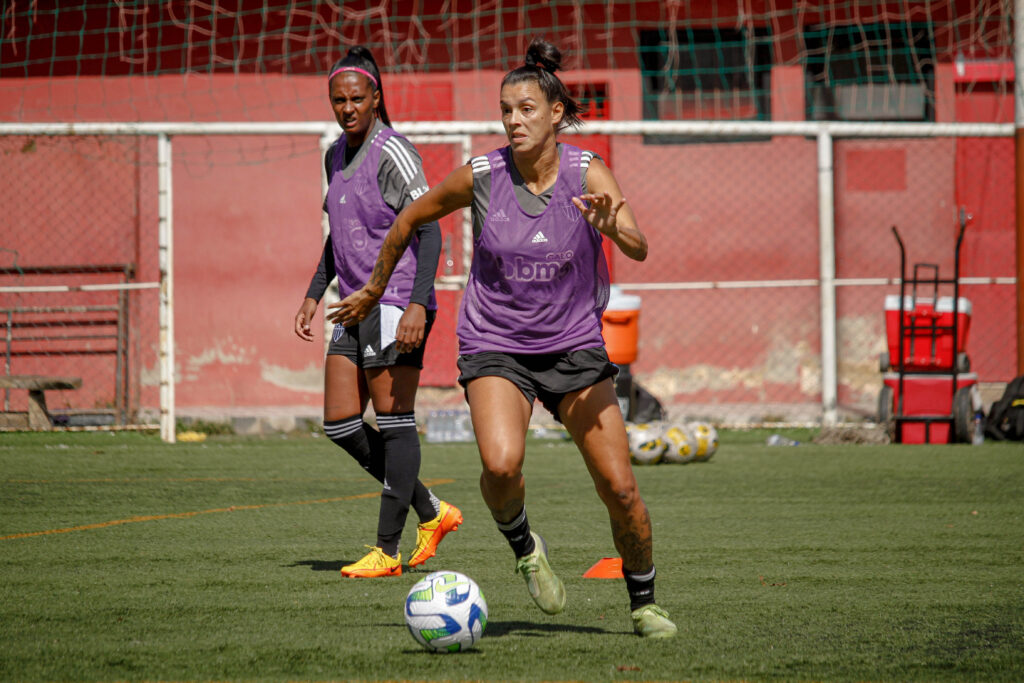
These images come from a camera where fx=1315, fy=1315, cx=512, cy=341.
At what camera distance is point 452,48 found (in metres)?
14.7

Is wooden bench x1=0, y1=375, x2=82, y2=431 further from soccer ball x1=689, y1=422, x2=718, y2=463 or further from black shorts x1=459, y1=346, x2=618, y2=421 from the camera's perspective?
black shorts x1=459, y1=346, x2=618, y2=421

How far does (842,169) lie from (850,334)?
1.86m

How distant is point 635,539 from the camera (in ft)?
14.0

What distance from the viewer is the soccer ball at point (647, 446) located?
9734mm

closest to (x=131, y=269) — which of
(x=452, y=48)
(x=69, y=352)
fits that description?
(x=69, y=352)

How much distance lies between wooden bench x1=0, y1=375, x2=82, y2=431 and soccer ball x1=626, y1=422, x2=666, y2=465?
5.87 meters

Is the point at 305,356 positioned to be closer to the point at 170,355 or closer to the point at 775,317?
the point at 170,355

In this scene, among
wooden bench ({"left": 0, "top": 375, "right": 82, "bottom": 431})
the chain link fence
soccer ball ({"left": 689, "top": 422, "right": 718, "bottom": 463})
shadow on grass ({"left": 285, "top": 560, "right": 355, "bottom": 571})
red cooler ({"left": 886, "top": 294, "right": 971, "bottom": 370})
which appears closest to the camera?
shadow on grass ({"left": 285, "top": 560, "right": 355, "bottom": 571})

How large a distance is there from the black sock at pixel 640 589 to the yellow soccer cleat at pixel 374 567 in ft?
4.70

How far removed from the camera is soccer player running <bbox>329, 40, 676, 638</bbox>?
4.28m

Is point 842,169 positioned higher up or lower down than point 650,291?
higher up

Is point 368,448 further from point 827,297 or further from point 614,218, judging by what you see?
point 827,297

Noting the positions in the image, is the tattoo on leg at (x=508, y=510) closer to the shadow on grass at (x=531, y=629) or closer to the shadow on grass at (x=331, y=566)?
the shadow on grass at (x=531, y=629)

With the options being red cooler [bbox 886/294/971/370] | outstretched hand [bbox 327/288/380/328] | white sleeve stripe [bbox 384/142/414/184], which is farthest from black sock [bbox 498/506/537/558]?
red cooler [bbox 886/294/971/370]
